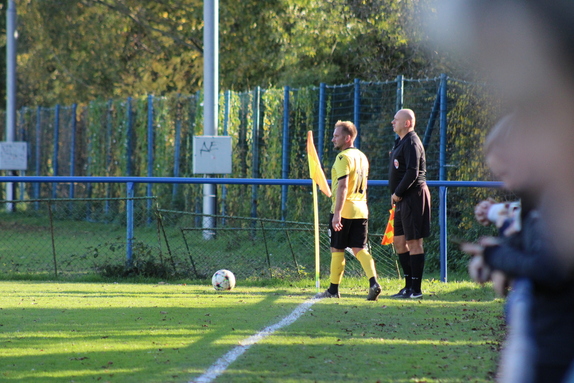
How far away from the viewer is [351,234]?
8844 mm

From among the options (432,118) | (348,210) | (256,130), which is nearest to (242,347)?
(348,210)

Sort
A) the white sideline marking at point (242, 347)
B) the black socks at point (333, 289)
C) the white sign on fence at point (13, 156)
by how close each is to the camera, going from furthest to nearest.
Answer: the white sign on fence at point (13, 156), the black socks at point (333, 289), the white sideline marking at point (242, 347)

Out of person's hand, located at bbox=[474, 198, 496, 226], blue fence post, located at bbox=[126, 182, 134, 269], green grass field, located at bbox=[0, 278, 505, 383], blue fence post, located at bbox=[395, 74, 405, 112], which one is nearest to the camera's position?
person's hand, located at bbox=[474, 198, 496, 226]

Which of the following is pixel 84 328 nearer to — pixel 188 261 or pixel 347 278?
pixel 188 261

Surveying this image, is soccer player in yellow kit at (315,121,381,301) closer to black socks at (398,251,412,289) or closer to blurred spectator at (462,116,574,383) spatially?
black socks at (398,251,412,289)

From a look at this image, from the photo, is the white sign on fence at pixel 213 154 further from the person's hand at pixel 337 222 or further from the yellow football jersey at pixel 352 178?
the person's hand at pixel 337 222

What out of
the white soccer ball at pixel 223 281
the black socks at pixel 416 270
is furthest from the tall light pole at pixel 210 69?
the black socks at pixel 416 270

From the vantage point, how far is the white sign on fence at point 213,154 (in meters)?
14.2

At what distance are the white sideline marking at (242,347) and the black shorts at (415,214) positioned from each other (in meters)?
1.53

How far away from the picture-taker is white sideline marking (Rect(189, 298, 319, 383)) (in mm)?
5113

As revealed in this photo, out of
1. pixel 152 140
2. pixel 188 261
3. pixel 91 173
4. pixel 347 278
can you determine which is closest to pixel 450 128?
pixel 347 278

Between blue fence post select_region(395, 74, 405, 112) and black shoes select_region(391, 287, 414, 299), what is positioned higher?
blue fence post select_region(395, 74, 405, 112)

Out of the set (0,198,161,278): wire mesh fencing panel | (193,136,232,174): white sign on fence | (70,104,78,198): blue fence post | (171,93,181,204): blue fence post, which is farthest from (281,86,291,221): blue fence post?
(70,104,78,198): blue fence post

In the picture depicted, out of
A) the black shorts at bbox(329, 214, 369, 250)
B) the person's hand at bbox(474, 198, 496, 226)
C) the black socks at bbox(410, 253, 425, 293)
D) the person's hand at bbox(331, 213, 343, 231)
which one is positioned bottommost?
the black socks at bbox(410, 253, 425, 293)
